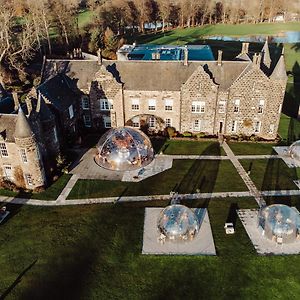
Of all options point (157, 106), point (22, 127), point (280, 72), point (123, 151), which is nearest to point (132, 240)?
point (123, 151)

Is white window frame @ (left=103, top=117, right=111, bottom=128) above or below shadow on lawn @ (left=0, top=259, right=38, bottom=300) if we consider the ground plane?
above

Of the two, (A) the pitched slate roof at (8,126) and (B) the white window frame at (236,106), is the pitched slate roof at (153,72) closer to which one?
(B) the white window frame at (236,106)

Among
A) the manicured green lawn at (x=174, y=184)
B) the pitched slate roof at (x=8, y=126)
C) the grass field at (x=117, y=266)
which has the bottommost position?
the grass field at (x=117, y=266)

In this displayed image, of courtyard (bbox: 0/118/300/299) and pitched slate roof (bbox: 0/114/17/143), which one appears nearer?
courtyard (bbox: 0/118/300/299)

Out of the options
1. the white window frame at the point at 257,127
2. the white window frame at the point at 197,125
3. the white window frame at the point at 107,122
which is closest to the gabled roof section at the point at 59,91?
the white window frame at the point at 107,122

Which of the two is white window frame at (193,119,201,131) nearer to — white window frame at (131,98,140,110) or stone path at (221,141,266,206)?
stone path at (221,141,266,206)

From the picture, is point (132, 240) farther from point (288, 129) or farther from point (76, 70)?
point (288, 129)

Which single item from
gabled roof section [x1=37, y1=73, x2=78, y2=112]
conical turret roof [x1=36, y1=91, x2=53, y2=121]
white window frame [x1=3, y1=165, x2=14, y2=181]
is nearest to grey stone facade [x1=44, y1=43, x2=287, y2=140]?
gabled roof section [x1=37, y1=73, x2=78, y2=112]
